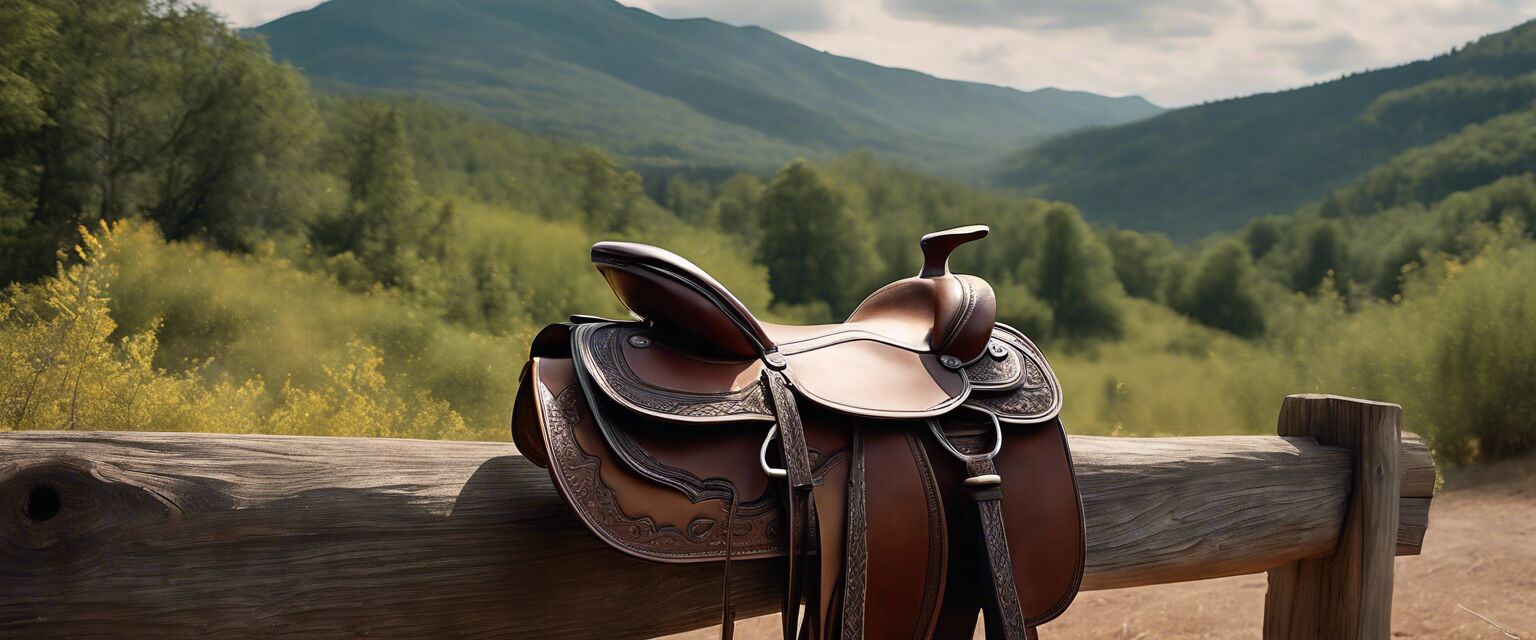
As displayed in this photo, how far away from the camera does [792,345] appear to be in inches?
61.3

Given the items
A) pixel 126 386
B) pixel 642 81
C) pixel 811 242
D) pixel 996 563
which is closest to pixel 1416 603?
pixel 996 563

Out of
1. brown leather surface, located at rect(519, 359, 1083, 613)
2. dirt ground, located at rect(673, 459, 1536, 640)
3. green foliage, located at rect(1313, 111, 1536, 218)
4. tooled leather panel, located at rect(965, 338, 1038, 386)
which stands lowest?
dirt ground, located at rect(673, 459, 1536, 640)

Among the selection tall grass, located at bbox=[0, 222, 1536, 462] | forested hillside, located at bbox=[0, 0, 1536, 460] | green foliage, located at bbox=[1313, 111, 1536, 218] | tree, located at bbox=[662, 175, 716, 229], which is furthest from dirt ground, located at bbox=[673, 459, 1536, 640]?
green foliage, located at bbox=[1313, 111, 1536, 218]

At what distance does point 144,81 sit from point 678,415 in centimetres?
540

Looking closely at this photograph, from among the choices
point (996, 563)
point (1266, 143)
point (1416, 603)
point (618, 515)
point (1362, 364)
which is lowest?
point (1416, 603)

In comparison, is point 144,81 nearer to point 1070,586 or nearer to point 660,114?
point 1070,586

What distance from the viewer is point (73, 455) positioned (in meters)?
1.25

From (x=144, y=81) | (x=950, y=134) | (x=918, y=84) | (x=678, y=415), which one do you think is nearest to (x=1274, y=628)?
(x=678, y=415)

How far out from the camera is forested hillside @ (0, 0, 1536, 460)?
4465 millimetres

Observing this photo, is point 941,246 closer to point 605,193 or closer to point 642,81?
point 605,193

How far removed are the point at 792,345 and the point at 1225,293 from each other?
11.3 meters

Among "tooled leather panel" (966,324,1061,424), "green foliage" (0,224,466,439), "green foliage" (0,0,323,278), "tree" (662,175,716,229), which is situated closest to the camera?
"tooled leather panel" (966,324,1061,424)

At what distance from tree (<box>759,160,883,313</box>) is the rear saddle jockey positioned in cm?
861

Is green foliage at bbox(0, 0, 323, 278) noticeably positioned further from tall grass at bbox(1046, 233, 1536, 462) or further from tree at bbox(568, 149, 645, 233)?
tall grass at bbox(1046, 233, 1536, 462)
